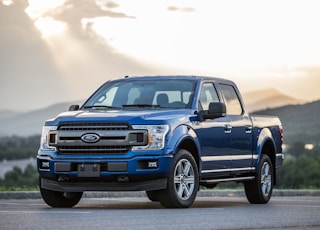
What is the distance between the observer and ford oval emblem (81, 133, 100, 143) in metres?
14.5

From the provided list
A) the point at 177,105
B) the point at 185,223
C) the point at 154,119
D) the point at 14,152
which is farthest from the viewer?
the point at 14,152

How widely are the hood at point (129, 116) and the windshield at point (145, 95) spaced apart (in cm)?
44

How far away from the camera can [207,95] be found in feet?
53.8

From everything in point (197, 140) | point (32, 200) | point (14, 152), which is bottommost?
point (14, 152)

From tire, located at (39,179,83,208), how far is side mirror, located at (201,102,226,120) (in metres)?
2.49

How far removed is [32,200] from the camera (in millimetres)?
18484

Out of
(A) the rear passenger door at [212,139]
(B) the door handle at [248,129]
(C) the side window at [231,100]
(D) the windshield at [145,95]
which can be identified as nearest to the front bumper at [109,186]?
(A) the rear passenger door at [212,139]

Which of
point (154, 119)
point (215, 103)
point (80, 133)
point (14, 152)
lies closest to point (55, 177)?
point (80, 133)

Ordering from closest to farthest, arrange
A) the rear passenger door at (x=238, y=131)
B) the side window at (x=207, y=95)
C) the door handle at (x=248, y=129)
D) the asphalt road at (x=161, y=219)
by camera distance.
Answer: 1. the asphalt road at (x=161, y=219)
2. the side window at (x=207, y=95)
3. the rear passenger door at (x=238, y=131)
4. the door handle at (x=248, y=129)

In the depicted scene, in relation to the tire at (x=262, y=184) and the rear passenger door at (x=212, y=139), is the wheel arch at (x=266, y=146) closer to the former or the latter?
the tire at (x=262, y=184)

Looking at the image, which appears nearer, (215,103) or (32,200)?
(215,103)

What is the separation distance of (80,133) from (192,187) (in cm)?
188

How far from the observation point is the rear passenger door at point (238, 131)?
16.8 m

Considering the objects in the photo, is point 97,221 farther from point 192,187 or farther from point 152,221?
point 192,187
